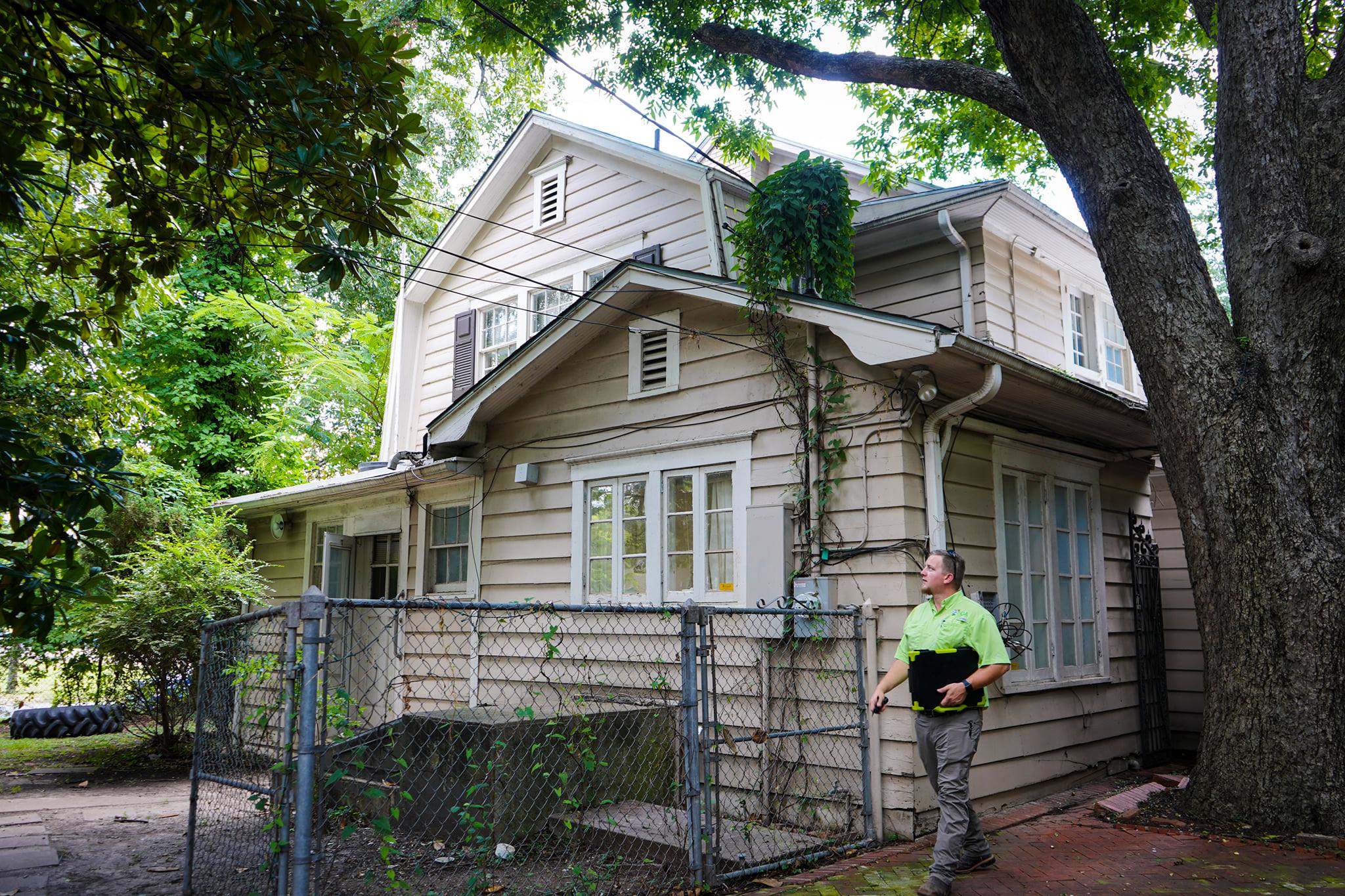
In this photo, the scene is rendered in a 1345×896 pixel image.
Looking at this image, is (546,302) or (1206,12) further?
(546,302)

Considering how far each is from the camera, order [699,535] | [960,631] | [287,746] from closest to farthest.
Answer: [287,746], [960,631], [699,535]

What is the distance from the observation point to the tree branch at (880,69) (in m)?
7.59

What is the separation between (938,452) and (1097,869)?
9.31 feet

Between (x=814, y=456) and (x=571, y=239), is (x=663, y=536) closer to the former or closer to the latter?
(x=814, y=456)

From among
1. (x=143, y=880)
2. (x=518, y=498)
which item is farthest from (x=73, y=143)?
(x=518, y=498)

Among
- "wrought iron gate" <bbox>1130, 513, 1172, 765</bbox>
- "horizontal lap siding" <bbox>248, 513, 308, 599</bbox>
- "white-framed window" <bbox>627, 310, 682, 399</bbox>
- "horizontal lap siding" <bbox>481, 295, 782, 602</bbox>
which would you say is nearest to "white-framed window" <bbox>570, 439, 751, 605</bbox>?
"horizontal lap siding" <bbox>481, 295, 782, 602</bbox>

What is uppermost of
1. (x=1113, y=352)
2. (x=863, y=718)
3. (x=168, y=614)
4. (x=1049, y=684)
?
(x=1113, y=352)

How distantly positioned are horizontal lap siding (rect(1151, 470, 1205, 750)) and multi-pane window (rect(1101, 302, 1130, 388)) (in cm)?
147

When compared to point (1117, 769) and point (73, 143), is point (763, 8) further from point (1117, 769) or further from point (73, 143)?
point (1117, 769)

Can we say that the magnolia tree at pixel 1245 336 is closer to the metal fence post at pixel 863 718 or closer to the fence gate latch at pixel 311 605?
the metal fence post at pixel 863 718

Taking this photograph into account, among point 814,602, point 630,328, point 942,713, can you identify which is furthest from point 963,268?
point 942,713

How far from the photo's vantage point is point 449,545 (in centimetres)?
1056

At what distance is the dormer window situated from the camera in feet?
39.9

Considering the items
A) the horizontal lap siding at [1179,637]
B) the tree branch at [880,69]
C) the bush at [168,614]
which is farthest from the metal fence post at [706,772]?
the bush at [168,614]
